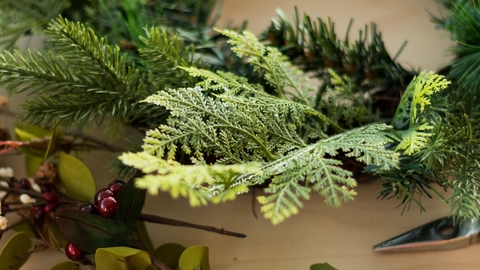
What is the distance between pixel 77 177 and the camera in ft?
1.55

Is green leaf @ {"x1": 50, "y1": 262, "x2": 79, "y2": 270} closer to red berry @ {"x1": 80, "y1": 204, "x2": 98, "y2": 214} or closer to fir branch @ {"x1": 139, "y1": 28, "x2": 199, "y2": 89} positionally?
red berry @ {"x1": 80, "y1": 204, "x2": 98, "y2": 214}

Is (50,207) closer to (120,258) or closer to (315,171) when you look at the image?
(120,258)

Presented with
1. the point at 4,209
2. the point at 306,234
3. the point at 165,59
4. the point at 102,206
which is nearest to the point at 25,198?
the point at 4,209

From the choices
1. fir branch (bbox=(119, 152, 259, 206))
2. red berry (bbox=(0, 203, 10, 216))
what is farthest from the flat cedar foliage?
red berry (bbox=(0, 203, 10, 216))

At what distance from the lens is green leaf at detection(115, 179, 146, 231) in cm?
42

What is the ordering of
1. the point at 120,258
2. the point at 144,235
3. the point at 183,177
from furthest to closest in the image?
the point at 144,235 < the point at 120,258 < the point at 183,177

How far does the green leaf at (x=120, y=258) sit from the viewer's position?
370mm

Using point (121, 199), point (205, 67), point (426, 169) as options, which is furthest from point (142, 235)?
point (426, 169)

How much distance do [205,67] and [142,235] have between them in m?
0.22

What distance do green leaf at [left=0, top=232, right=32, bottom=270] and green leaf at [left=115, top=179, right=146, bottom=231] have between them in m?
0.12

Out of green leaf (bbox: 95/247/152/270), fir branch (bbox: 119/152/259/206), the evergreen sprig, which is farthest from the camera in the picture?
the evergreen sprig

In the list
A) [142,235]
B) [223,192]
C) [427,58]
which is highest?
[427,58]

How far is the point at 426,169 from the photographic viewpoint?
1.13 feet

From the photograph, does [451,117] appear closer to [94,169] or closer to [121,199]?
[121,199]
